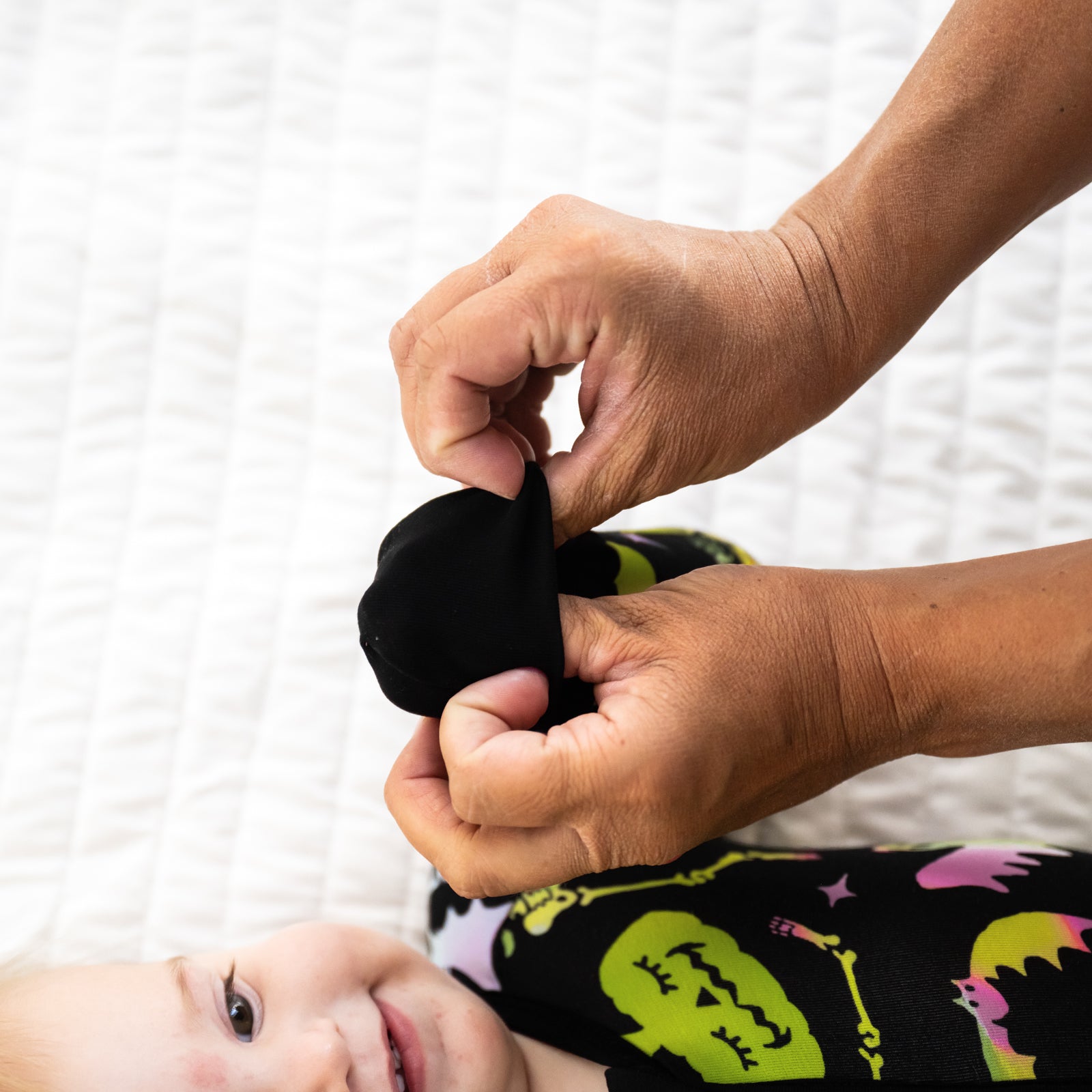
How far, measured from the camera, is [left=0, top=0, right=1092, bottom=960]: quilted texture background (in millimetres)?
1105

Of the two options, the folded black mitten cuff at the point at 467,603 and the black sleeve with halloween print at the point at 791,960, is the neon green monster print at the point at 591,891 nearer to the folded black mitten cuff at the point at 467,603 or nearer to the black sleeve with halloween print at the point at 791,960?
the black sleeve with halloween print at the point at 791,960

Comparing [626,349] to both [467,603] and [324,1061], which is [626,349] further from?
[324,1061]

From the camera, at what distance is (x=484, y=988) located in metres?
1.03

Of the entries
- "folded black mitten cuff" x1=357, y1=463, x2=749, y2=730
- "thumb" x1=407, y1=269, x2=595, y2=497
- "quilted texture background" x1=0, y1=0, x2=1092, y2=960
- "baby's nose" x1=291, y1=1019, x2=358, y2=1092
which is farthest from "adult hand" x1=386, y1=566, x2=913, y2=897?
"quilted texture background" x1=0, y1=0, x2=1092, y2=960

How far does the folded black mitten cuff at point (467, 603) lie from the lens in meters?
0.66

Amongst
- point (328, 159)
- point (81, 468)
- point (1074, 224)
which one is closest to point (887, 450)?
point (1074, 224)

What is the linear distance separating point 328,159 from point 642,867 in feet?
3.00

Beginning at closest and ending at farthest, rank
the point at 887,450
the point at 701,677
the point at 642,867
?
the point at 701,677 → the point at 642,867 → the point at 887,450

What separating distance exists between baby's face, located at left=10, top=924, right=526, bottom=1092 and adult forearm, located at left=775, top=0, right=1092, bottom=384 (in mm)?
656

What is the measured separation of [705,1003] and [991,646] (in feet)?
1.54

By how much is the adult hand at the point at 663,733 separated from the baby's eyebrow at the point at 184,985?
284 mm

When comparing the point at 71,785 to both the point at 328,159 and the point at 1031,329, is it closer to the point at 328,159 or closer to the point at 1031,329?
the point at 328,159

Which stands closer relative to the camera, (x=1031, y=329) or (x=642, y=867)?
(x=642, y=867)

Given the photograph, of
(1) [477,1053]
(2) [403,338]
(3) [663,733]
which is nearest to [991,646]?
(3) [663,733]
